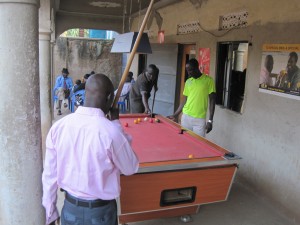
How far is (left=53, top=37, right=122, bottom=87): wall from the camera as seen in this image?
14.6m

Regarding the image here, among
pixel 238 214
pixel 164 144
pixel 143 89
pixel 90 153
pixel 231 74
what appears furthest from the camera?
pixel 143 89

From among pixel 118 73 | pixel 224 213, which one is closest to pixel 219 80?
pixel 224 213

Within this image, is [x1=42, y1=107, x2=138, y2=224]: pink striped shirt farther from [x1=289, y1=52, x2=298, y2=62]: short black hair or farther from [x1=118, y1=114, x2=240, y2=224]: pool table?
[x1=289, y1=52, x2=298, y2=62]: short black hair

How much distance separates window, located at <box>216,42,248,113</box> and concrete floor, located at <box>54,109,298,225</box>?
147 cm

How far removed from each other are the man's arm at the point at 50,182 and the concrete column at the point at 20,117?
0.08 meters

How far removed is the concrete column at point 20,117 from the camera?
194 centimetres

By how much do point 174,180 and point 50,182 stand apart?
1.19m

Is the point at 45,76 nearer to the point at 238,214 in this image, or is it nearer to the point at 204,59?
the point at 204,59

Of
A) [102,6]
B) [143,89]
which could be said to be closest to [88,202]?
[143,89]

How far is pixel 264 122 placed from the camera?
450 centimetres

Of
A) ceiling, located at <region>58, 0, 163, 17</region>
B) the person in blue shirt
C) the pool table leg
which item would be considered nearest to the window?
the pool table leg

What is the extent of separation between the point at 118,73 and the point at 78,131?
13486mm

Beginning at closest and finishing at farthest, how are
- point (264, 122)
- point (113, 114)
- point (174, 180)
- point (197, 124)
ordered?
point (113, 114) < point (174, 180) < point (264, 122) < point (197, 124)

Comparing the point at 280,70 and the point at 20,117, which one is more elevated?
the point at 280,70
